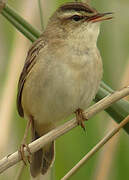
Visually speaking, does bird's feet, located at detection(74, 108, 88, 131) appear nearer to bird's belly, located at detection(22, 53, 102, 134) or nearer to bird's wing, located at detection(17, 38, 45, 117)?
bird's belly, located at detection(22, 53, 102, 134)

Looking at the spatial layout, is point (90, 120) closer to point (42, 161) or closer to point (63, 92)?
point (63, 92)

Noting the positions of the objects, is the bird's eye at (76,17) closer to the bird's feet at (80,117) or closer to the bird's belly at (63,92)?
the bird's belly at (63,92)

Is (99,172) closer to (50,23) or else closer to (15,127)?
(15,127)

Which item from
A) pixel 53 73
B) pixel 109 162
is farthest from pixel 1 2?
pixel 109 162

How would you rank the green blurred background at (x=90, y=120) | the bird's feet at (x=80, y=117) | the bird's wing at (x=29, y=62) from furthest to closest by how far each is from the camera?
the bird's wing at (x=29, y=62)
the green blurred background at (x=90, y=120)
the bird's feet at (x=80, y=117)

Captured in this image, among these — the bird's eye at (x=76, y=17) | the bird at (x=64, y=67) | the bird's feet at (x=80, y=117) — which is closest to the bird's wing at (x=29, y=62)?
the bird at (x=64, y=67)

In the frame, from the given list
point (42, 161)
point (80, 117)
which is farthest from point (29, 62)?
point (42, 161)

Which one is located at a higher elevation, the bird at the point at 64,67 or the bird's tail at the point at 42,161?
the bird at the point at 64,67

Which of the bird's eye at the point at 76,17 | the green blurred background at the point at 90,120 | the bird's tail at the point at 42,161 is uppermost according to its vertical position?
the bird's eye at the point at 76,17
